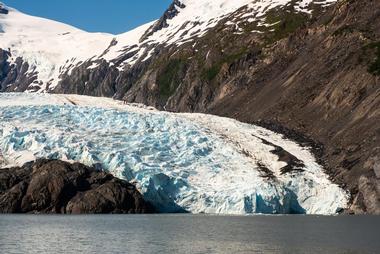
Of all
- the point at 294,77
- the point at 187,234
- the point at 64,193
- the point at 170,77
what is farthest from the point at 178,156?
the point at 170,77

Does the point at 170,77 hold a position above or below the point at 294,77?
above

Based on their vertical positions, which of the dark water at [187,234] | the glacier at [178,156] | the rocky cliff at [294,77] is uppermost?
the rocky cliff at [294,77]

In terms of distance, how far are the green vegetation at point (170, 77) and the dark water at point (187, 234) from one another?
280 feet

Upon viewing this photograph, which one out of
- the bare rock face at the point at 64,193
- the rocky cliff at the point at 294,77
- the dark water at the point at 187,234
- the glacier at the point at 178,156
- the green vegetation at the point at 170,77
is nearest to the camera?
the dark water at the point at 187,234

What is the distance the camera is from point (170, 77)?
146000 mm

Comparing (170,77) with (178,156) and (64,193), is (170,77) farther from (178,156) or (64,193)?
(64,193)

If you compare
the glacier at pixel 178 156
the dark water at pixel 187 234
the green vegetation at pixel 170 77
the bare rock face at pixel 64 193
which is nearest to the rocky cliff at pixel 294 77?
the green vegetation at pixel 170 77

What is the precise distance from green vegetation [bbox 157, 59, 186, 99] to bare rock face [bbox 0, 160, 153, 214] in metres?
79.8

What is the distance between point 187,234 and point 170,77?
102108mm

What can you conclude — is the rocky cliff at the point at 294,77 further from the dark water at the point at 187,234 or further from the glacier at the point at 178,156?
the dark water at the point at 187,234

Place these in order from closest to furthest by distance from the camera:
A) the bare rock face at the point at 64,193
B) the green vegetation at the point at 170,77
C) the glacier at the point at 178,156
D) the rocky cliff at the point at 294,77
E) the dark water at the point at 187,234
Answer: the dark water at the point at 187,234 → the bare rock face at the point at 64,193 → the glacier at the point at 178,156 → the rocky cliff at the point at 294,77 → the green vegetation at the point at 170,77

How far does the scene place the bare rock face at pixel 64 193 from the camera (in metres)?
61.9

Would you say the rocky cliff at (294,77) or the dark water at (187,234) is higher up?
the rocky cliff at (294,77)

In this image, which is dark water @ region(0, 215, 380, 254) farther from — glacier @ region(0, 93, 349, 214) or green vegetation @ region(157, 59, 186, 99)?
green vegetation @ region(157, 59, 186, 99)
